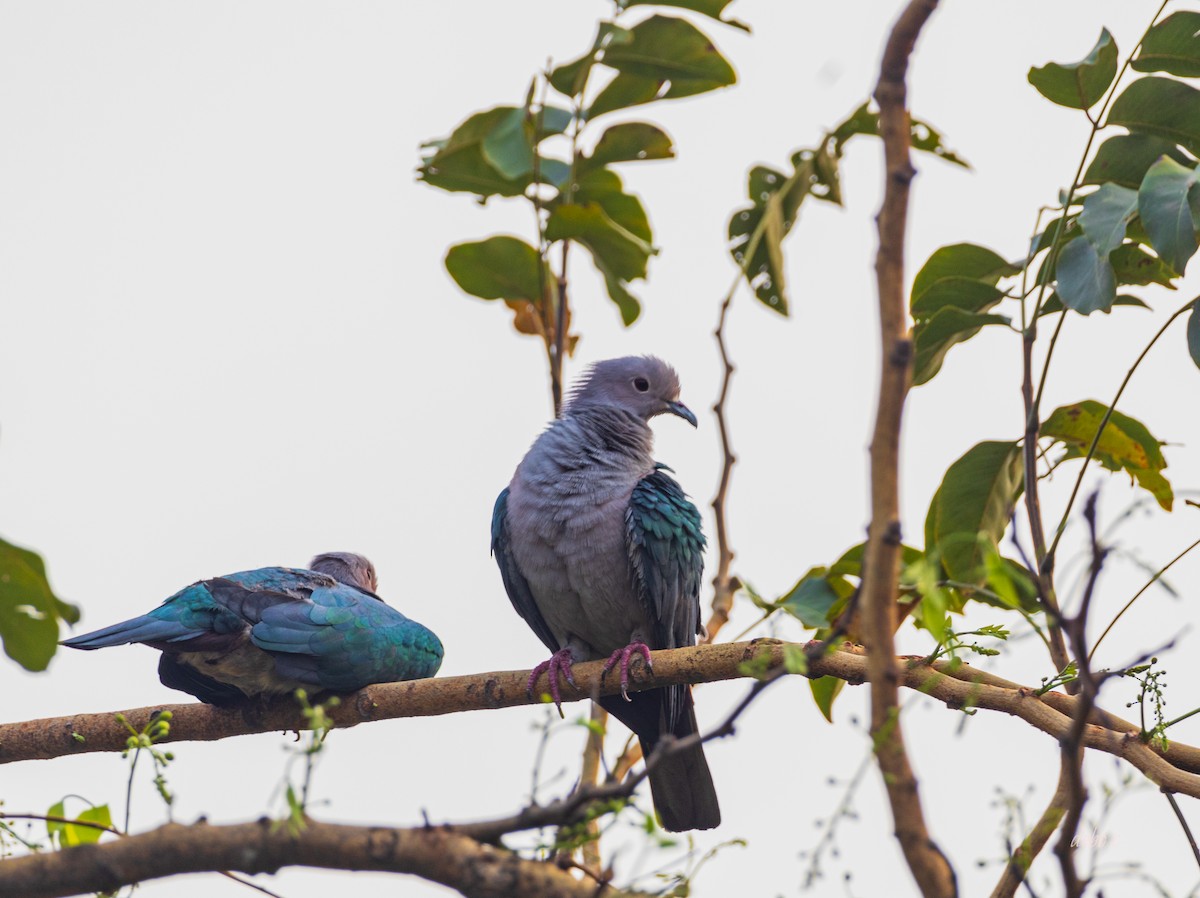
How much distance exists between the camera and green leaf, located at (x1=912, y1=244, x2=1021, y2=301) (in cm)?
399

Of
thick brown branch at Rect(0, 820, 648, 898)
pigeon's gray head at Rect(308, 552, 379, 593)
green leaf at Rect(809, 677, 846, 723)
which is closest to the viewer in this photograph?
thick brown branch at Rect(0, 820, 648, 898)

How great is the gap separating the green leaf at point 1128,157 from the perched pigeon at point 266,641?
286 centimetres

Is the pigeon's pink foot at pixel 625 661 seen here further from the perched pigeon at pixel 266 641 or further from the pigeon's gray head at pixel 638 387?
the pigeon's gray head at pixel 638 387

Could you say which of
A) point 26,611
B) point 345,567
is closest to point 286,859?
point 26,611

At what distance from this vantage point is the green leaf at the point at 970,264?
3.99 meters

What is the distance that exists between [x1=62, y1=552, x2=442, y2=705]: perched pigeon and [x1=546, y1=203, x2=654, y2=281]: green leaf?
5.27 feet

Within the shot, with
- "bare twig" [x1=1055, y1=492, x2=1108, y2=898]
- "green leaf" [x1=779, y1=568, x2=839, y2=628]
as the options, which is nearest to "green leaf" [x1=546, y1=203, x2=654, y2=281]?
"green leaf" [x1=779, y1=568, x2=839, y2=628]

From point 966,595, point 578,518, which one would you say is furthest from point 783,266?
point 578,518

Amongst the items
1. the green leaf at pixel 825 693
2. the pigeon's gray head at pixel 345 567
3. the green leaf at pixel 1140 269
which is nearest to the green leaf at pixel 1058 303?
the green leaf at pixel 1140 269

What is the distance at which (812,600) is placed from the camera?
153 inches

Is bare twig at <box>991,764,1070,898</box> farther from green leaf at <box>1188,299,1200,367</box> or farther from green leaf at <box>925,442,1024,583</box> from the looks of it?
green leaf at <box>1188,299,1200,367</box>

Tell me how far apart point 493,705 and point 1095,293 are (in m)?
2.19

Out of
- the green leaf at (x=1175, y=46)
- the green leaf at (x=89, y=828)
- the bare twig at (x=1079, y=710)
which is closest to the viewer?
the bare twig at (x=1079, y=710)

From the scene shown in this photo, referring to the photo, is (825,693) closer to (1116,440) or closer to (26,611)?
(1116,440)
